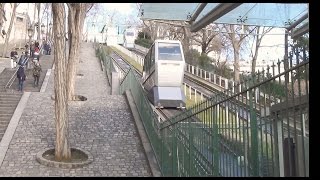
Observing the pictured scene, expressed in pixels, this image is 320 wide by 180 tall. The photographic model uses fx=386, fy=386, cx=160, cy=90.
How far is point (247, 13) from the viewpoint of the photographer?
9.77 metres

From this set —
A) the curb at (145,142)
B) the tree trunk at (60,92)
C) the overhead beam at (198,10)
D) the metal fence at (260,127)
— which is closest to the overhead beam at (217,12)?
the overhead beam at (198,10)

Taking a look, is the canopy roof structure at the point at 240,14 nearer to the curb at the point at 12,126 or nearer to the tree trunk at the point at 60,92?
the tree trunk at the point at 60,92

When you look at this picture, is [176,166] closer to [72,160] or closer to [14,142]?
[72,160]

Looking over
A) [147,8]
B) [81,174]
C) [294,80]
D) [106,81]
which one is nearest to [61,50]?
[147,8]

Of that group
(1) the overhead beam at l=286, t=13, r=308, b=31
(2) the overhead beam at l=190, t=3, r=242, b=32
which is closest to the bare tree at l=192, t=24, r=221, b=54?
(1) the overhead beam at l=286, t=13, r=308, b=31

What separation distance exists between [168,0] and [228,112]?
16.1 feet

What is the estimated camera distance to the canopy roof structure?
767 centimetres

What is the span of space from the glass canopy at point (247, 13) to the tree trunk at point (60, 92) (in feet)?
8.29

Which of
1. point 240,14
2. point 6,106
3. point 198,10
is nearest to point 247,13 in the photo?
point 240,14

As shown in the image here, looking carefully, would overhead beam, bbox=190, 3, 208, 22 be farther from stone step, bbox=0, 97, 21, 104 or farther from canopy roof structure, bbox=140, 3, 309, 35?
stone step, bbox=0, 97, 21, 104

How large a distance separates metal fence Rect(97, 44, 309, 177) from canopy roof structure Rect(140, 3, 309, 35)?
241 cm

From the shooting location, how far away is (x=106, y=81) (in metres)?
27.7

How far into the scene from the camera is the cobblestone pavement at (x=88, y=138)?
10.0 m

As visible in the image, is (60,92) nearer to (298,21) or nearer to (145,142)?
(145,142)
